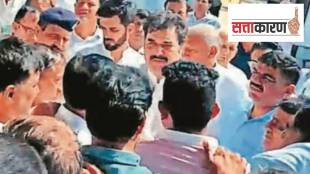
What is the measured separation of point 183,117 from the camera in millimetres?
1555

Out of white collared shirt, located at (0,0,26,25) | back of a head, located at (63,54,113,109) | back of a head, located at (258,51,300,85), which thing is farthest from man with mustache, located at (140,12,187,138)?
white collared shirt, located at (0,0,26,25)

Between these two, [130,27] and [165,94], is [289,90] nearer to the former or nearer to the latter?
[165,94]

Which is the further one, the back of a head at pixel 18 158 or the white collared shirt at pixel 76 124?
the white collared shirt at pixel 76 124

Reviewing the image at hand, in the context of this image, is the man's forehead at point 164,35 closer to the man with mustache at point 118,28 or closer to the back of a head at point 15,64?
the man with mustache at point 118,28

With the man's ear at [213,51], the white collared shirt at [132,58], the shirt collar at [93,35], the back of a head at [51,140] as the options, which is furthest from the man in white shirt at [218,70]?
the back of a head at [51,140]

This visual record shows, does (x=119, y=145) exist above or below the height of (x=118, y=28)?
below

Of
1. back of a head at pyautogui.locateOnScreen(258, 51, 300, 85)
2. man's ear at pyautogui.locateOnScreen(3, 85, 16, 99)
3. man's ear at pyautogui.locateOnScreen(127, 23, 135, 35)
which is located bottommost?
man's ear at pyautogui.locateOnScreen(3, 85, 16, 99)

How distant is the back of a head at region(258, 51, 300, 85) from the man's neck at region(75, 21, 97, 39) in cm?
40

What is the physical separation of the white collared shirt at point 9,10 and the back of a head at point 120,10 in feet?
0.64

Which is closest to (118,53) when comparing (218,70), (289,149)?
(218,70)

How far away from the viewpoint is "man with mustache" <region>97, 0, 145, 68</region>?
5.13ft

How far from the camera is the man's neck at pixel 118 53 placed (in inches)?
61.6

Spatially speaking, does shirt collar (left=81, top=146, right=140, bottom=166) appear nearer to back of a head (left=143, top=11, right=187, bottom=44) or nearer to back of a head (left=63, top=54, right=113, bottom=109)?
back of a head (left=63, top=54, right=113, bottom=109)

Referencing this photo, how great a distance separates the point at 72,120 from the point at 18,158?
262 millimetres
